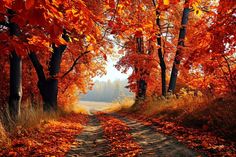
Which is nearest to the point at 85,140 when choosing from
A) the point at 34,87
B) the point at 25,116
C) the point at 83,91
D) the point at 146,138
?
the point at 146,138

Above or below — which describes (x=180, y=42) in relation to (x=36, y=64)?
above

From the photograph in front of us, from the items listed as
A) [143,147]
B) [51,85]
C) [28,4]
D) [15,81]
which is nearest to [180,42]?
[51,85]

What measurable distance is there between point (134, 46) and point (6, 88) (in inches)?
432

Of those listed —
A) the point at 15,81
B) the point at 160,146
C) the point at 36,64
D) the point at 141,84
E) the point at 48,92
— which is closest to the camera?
the point at 160,146

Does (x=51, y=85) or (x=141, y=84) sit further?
(x=141, y=84)

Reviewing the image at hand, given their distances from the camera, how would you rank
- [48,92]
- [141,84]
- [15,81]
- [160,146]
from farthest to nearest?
1. [141,84]
2. [48,92]
3. [15,81]
4. [160,146]

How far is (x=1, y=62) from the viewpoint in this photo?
62.3ft

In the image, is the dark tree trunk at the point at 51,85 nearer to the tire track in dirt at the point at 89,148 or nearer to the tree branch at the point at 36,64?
the tree branch at the point at 36,64

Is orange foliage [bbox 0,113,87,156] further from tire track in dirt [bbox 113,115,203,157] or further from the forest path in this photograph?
tire track in dirt [bbox 113,115,203,157]

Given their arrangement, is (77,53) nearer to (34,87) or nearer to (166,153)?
(34,87)

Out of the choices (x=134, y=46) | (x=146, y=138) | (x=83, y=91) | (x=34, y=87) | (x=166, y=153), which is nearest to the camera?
(x=166, y=153)

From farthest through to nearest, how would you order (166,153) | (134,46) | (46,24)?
1. (134,46)
2. (166,153)
3. (46,24)

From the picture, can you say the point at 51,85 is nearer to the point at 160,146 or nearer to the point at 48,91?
the point at 48,91

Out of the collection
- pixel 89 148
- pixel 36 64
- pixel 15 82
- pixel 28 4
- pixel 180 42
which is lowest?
pixel 89 148
